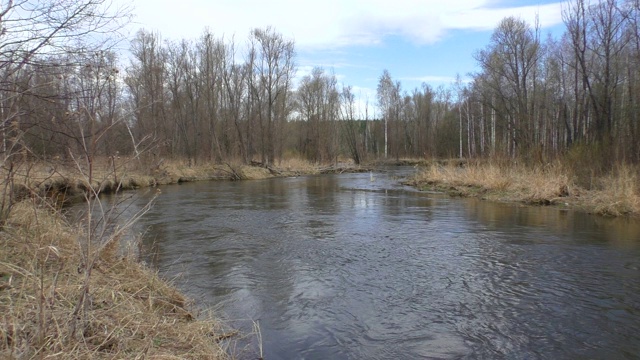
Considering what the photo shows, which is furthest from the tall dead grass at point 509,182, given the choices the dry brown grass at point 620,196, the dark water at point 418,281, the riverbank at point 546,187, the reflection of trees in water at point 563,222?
the dark water at point 418,281

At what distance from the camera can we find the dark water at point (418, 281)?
4.38m

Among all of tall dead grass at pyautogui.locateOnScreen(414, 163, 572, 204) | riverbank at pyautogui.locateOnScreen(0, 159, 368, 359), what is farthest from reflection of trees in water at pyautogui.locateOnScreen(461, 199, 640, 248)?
riverbank at pyautogui.locateOnScreen(0, 159, 368, 359)

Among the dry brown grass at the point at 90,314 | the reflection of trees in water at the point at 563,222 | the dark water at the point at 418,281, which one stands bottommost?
the dark water at the point at 418,281

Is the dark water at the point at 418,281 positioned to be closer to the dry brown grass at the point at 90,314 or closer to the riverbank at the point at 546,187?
the dry brown grass at the point at 90,314

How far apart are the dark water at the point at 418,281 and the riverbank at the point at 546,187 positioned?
1194mm

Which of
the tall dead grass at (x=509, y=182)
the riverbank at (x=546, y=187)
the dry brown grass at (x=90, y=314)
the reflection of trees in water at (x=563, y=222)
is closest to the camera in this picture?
the dry brown grass at (x=90, y=314)

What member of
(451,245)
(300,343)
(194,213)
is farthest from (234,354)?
(194,213)

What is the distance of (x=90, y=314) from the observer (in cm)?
322

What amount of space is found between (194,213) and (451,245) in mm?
8201

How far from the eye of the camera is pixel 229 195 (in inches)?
763

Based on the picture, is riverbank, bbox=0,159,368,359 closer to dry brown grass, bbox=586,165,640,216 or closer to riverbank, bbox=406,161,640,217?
dry brown grass, bbox=586,165,640,216

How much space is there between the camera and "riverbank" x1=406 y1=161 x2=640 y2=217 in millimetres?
11953

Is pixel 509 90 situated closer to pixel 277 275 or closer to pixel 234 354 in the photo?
pixel 277 275

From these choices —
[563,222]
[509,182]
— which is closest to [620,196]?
[563,222]
